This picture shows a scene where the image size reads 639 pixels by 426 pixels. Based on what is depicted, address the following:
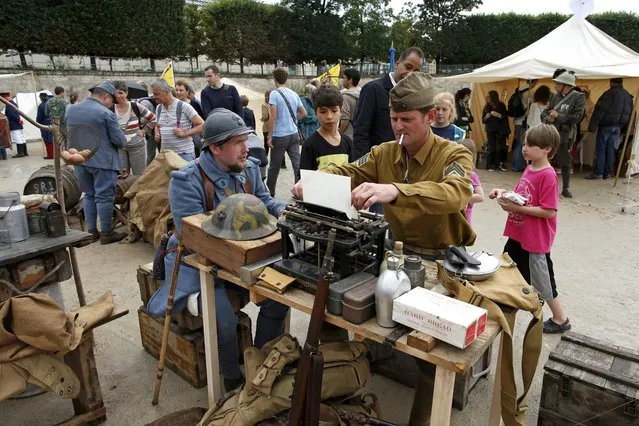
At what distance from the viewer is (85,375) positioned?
2721 mm

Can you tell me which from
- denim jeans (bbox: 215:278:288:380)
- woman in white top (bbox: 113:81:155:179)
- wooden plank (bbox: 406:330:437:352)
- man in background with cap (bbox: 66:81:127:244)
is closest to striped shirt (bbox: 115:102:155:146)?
woman in white top (bbox: 113:81:155:179)

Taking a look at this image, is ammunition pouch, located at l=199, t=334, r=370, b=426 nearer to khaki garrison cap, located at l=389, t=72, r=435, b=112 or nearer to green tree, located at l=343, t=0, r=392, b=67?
khaki garrison cap, located at l=389, t=72, r=435, b=112

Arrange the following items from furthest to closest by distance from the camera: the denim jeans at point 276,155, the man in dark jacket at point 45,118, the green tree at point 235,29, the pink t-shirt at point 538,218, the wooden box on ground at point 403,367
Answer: the green tree at point 235,29 → the man in dark jacket at point 45,118 → the denim jeans at point 276,155 → the pink t-shirt at point 538,218 → the wooden box on ground at point 403,367

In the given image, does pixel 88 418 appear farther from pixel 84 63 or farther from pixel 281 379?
pixel 84 63

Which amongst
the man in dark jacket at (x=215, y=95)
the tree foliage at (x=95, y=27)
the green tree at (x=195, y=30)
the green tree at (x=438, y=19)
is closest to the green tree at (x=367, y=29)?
the green tree at (x=438, y=19)

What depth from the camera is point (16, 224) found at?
3016 mm

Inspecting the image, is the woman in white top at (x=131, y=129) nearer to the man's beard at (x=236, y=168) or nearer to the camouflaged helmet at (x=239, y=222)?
the man's beard at (x=236, y=168)

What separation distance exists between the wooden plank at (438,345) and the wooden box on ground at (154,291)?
1.25 m

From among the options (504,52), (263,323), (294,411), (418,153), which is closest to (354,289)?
(294,411)

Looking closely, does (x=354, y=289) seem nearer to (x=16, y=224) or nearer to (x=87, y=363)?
(x=87, y=363)

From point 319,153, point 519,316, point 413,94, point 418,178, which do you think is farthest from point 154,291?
point 519,316

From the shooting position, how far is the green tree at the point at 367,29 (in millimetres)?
42531

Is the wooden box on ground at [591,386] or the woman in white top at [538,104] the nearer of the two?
the wooden box on ground at [591,386]

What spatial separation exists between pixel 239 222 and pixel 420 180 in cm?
107
